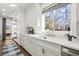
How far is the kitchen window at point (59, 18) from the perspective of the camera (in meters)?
2.93

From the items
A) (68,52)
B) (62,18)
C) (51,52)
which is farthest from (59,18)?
(68,52)

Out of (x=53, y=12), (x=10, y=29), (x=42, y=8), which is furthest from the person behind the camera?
(x=10, y=29)

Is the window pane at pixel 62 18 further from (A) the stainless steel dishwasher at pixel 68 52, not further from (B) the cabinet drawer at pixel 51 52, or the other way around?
(A) the stainless steel dishwasher at pixel 68 52

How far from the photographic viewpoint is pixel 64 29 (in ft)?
10.1

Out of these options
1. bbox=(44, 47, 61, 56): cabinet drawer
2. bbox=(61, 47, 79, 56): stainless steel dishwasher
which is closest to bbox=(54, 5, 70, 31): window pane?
bbox=(44, 47, 61, 56): cabinet drawer

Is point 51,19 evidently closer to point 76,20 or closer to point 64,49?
point 76,20

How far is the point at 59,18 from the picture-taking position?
3391mm

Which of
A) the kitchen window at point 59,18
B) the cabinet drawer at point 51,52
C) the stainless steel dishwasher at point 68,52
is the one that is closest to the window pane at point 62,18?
the kitchen window at point 59,18

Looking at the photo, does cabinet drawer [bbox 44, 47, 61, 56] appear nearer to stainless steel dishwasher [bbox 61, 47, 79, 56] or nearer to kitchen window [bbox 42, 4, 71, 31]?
stainless steel dishwasher [bbox 61, 47, 79, 56]

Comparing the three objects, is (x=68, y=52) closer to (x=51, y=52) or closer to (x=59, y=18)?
(x=51, y=52)

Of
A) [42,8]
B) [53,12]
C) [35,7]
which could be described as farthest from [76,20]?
[35,7]

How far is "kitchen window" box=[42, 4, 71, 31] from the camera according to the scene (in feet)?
9.62

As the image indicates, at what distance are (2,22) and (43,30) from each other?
717 centimetres

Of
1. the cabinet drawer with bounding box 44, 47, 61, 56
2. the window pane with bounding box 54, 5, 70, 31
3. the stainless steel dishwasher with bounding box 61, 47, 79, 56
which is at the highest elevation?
the window pane with bounding box 54, 5, 70, 31
